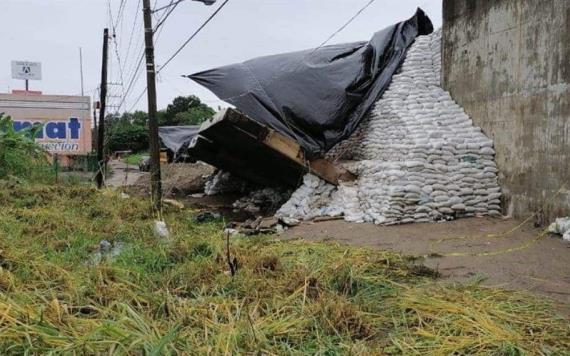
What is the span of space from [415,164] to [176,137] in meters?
14.8

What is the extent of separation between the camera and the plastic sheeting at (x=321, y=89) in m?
10.1

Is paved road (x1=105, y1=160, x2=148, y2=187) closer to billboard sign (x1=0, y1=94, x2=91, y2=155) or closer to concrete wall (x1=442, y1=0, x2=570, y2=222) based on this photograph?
billboard sign (x1=0, y1=94, x2=91, y2=155)

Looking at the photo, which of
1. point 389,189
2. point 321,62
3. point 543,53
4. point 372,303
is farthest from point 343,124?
point 372,303

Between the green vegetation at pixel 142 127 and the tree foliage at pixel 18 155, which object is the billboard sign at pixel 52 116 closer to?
the tree foliage at pixel 18 155

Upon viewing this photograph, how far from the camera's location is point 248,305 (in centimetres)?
379

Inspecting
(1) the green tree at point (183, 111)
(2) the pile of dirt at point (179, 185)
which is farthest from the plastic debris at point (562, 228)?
(1) the green tree at point (183, 111)

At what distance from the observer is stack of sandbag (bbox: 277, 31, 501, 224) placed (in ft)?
28.0

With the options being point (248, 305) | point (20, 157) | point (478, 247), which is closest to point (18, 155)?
point (20, 157)

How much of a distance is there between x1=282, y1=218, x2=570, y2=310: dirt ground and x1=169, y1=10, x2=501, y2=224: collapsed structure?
0.55 meters

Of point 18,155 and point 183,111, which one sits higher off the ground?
point 183,111

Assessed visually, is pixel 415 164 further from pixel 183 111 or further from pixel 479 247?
pixel 183 111

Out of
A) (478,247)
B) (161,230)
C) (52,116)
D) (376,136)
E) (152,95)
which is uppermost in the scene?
(52,116)

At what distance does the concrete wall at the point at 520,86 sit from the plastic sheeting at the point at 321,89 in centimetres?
140

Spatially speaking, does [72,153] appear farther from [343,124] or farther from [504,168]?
[504,168]
